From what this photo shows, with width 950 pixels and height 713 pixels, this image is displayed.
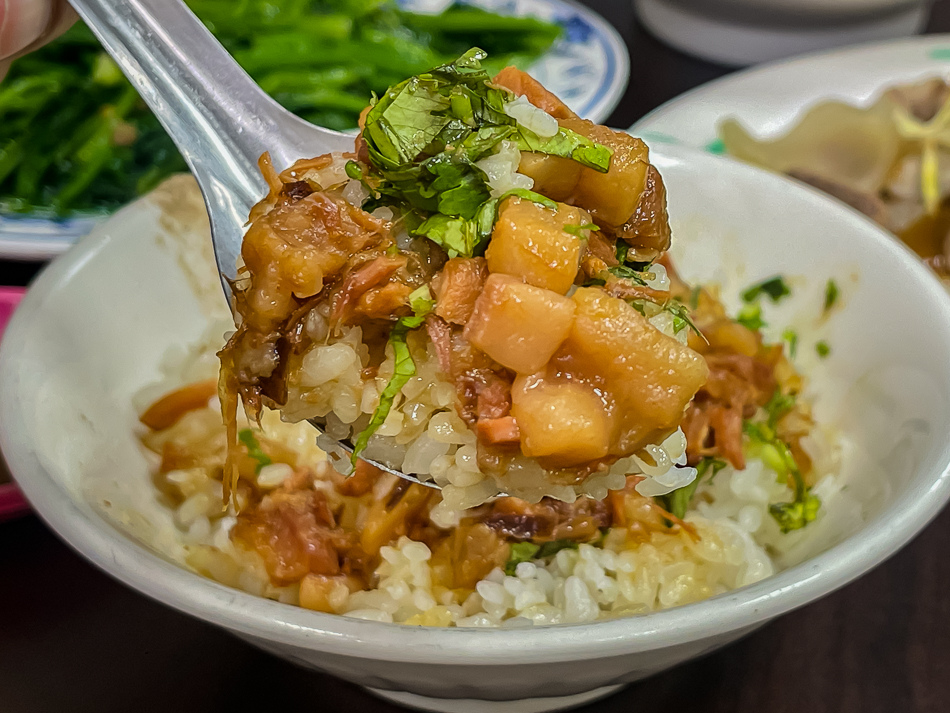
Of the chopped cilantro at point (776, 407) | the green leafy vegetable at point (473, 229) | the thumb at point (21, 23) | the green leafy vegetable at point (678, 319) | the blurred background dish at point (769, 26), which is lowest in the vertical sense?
the chopped cilantro at point (776, 407)

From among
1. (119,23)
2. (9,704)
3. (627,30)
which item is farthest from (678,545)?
(627,30)

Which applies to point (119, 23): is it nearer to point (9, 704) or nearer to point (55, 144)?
point (9, 704)

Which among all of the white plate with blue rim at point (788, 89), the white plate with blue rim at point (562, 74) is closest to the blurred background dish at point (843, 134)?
the white plate with blue rim at point (788, 89)

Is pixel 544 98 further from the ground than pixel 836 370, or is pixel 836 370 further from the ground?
pixel 544 98

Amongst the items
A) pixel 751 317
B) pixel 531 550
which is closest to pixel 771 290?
pixel 751 317

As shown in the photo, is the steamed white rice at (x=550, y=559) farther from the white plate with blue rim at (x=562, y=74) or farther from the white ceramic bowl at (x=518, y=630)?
the white plate with blue rim at (x=562, y=74)

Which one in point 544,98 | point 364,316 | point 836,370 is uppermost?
point 544,98

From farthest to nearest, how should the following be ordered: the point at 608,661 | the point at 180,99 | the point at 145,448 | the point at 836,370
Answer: the point at 836,370 < the point at 145,448 < the point at 180,99 < the point at 608,661
